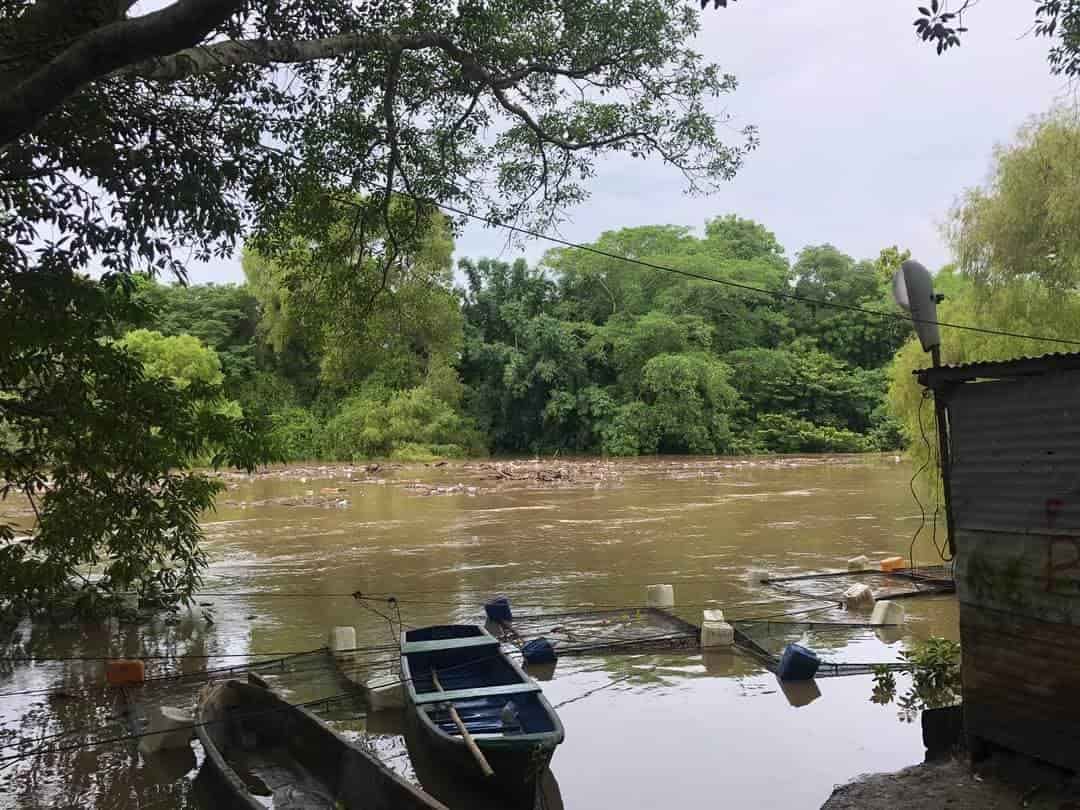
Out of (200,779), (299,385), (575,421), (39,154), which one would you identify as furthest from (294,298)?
(299,385)

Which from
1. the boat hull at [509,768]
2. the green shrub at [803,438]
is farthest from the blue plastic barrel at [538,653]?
the green shrub at [803,438]

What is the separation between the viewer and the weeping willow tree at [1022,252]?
1534 centimetres

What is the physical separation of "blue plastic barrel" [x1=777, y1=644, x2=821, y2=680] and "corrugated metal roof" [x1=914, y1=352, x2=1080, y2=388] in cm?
338

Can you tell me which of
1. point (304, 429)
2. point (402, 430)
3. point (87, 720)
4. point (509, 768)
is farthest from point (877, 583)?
point (304, 429)

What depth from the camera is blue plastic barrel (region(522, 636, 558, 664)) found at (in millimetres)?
9219

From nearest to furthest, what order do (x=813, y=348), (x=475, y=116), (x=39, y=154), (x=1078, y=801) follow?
(x=1078, y=801)
(x=39, y=154)
(x=475, y=116)
(x=813, y=348)

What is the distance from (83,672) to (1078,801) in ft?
29.6

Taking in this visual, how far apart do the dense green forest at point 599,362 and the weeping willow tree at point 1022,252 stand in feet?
85.1

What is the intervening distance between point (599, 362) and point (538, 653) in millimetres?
37562

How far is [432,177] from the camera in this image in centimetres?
1088

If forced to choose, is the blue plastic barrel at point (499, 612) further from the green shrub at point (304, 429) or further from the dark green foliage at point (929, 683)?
the green shrub at point (304, 429)

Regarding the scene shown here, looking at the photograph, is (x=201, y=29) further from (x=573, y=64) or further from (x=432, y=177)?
(x=573, y=64)

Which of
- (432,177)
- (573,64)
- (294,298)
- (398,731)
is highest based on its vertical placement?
(573,64)

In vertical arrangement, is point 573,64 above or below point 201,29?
above
